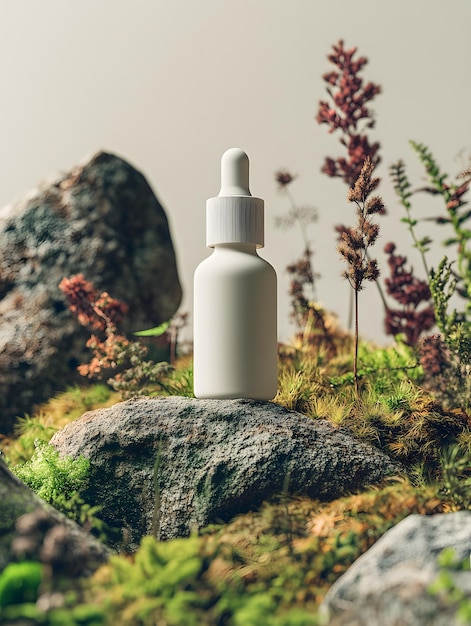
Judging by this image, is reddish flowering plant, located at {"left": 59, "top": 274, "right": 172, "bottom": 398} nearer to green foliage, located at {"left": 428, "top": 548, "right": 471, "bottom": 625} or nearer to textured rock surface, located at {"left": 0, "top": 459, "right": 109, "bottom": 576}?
textured rock surface, located at {"left": 0, "top": 459, "right": 109, "bottom": 576}

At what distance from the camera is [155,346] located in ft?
15.4

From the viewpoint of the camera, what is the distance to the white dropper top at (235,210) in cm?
304

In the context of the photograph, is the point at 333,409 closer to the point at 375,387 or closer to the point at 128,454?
the point at 375,387

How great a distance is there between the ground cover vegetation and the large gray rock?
0.80 ft

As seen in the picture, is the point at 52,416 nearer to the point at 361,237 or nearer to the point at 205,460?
the point at 205,460

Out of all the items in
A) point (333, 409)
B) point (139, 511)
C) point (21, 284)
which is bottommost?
point (139, 511)

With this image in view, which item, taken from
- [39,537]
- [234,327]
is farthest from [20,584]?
[234,327]

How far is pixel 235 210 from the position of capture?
304 centimetres

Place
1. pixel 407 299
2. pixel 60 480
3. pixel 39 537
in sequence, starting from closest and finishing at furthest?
pixel 39 537 → pixel 60 480 → pixel 407 299

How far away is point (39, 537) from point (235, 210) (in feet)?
4.98

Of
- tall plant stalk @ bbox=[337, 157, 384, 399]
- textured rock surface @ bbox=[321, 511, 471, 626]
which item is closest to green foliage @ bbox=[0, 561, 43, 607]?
textured rock surface @ bbox=[321, 511, 471, 626]

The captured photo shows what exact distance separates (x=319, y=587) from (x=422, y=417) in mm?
1158

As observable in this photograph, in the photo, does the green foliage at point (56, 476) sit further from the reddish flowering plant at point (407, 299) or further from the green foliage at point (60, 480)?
the reddish flowering plant at point (407, 299)

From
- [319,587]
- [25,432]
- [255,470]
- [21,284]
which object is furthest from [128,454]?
[21,284]
